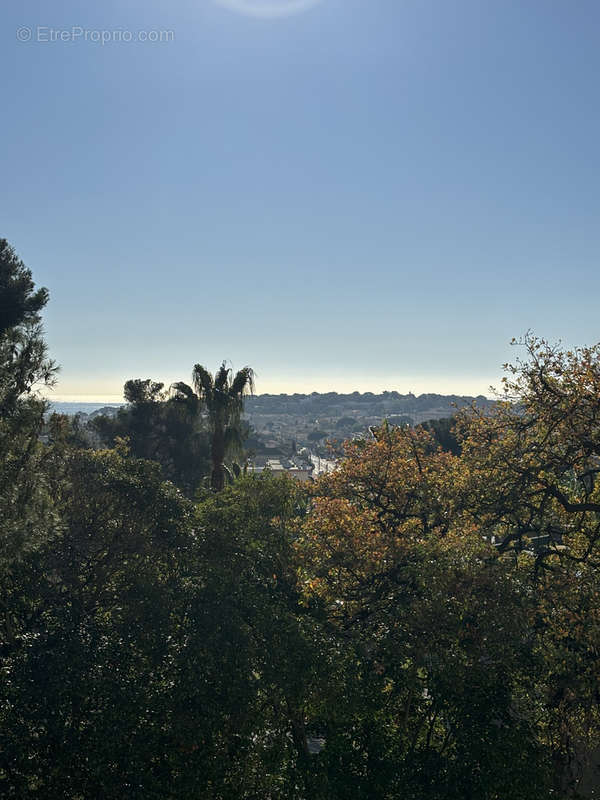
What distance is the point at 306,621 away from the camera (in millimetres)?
11594

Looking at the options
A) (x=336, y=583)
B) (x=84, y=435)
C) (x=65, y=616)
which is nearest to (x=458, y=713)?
(x=336, y=583)

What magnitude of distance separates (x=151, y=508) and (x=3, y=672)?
5.47m

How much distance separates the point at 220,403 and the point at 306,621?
14.6 meters

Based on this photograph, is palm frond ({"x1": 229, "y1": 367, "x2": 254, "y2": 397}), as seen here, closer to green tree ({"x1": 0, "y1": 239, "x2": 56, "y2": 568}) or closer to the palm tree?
the palm tree

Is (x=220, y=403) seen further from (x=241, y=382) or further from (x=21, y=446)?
(x=21, y=446)

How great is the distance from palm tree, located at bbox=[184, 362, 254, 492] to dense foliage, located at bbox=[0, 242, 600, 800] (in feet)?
27.8

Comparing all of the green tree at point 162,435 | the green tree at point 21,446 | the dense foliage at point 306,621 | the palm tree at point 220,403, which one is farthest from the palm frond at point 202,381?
the green tree at point 162,435

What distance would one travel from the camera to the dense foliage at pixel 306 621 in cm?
934

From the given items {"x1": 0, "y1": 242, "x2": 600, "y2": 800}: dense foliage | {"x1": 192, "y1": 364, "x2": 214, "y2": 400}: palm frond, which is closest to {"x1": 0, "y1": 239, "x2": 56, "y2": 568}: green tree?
{"x1": 0, "y1": 242, "x2": 600, "y2": 800}: dense foliage

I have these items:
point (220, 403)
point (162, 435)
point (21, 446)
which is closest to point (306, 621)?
point (21, 446)

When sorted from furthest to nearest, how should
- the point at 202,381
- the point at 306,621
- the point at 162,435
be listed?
the point at 162,435
the point at 202,381
the point at 306,621

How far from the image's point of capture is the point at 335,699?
32.8ft

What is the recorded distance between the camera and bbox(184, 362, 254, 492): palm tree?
24891 millimetres

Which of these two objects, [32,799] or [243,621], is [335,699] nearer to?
[243,621]
